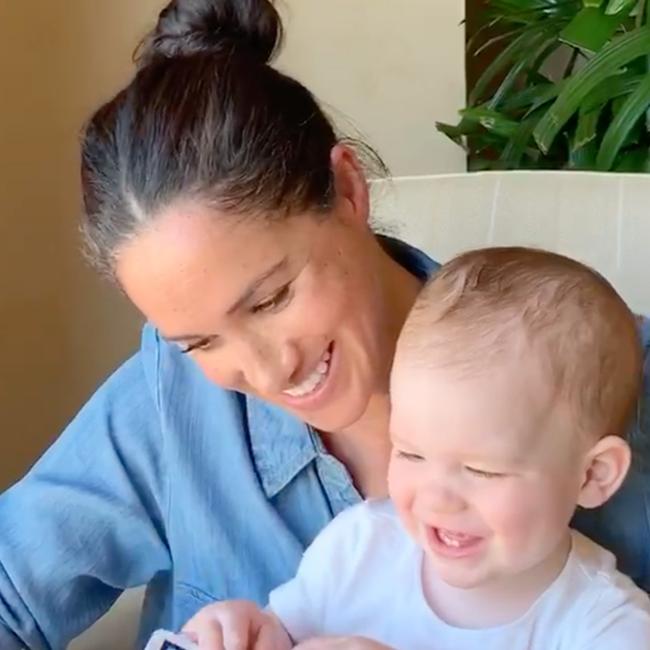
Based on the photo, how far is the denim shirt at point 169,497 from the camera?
1.23 metres

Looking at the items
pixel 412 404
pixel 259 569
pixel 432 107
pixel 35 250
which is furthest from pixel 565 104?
pixel 412 404

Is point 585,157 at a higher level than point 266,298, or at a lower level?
lower

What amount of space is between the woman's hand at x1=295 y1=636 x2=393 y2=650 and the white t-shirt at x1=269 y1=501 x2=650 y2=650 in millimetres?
63

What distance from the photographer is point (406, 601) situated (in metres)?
1.05

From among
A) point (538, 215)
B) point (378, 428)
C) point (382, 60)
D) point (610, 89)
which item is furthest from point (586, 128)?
point (378, 428)

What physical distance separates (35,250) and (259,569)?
0.84m

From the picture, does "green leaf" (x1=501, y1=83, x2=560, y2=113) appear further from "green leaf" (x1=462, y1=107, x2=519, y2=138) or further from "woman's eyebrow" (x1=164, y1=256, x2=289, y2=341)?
"woman's eyebrow" (x1=164, y1=256, x2=289, y2=341)

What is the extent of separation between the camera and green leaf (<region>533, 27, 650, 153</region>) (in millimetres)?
1837

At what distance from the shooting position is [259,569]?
1.24m

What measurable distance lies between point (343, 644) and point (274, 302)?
245 millimetres

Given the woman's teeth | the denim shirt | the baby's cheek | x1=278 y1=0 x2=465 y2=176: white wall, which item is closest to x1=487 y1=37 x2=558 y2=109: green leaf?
x1=278 y1=0 x2=465 y2=176: white wall

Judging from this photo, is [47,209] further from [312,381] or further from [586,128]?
[312,381]

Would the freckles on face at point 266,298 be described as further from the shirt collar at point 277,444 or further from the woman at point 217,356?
the shirt collar at point 277,444

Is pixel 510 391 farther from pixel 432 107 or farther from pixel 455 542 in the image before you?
pixel 432 107
